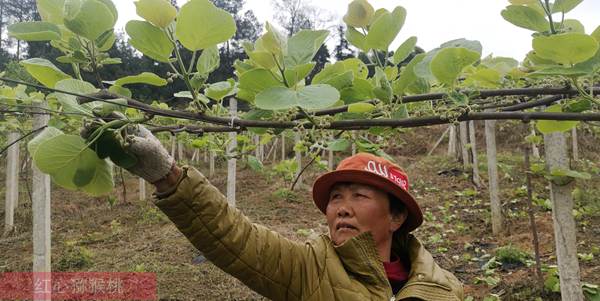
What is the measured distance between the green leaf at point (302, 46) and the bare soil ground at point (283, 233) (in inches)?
93.5

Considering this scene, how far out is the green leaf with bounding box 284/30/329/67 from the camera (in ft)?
1.95

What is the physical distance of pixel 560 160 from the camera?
2264 millimetres

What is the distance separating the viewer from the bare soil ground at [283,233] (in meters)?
4.36

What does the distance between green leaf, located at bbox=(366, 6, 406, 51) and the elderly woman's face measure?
634mm

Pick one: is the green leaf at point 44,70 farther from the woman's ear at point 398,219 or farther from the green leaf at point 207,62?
the woman's ear at point 398,219

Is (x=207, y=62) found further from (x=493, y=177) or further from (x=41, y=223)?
(x=493, y=177)

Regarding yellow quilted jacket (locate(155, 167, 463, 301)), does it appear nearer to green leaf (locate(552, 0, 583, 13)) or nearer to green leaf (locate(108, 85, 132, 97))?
green leaf (locate(108, 85, 132, 97))

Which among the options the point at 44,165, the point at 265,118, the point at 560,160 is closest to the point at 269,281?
the point at 265,118

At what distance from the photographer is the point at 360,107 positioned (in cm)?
69

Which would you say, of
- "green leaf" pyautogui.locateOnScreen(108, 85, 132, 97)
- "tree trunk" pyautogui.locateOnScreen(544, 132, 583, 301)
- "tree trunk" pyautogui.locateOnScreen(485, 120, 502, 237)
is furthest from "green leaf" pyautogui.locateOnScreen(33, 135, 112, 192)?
"tree trunk" pyautogui.locateOnScreen(485, 120, 502, 237)

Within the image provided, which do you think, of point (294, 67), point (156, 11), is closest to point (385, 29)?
point (294, 67)

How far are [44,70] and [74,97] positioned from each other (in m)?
0.07

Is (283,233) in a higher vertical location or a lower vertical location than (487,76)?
lower

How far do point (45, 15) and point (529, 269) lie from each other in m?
4.63
